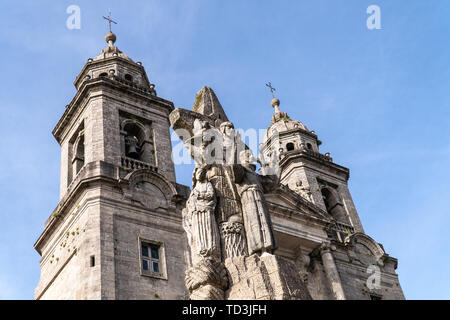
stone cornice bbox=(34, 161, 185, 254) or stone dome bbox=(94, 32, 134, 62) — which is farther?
stone dome bbox=(94, 32, 134, 62)

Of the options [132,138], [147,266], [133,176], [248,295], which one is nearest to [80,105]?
[132,138]

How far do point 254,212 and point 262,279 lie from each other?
956 millimetres

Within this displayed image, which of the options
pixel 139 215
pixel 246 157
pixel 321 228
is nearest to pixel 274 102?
pixel 321 228

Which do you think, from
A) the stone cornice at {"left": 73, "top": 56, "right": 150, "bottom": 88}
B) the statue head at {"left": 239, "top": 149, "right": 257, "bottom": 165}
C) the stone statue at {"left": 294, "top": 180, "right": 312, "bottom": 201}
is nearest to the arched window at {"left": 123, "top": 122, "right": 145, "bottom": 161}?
the stone cornice at {"left": 73, "top": 56, "right": 150, "bottom": 88}

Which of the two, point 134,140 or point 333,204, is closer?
point 134,140

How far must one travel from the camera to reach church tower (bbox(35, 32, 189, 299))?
648 inches

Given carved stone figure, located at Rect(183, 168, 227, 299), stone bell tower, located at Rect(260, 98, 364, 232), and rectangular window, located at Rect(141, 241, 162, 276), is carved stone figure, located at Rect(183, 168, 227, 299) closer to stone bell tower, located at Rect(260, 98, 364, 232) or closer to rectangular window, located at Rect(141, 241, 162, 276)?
rectangular window, located at Rect(141, 241, 162, 276)

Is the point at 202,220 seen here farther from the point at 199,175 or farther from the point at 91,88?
the point at 91,88

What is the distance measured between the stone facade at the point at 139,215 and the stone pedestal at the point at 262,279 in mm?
8245

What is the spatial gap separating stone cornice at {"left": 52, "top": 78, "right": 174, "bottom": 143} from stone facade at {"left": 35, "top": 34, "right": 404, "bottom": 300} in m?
0.04

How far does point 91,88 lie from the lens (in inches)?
864

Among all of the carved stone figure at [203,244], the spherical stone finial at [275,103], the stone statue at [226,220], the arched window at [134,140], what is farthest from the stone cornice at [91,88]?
the carved stone figure at [203,244]
